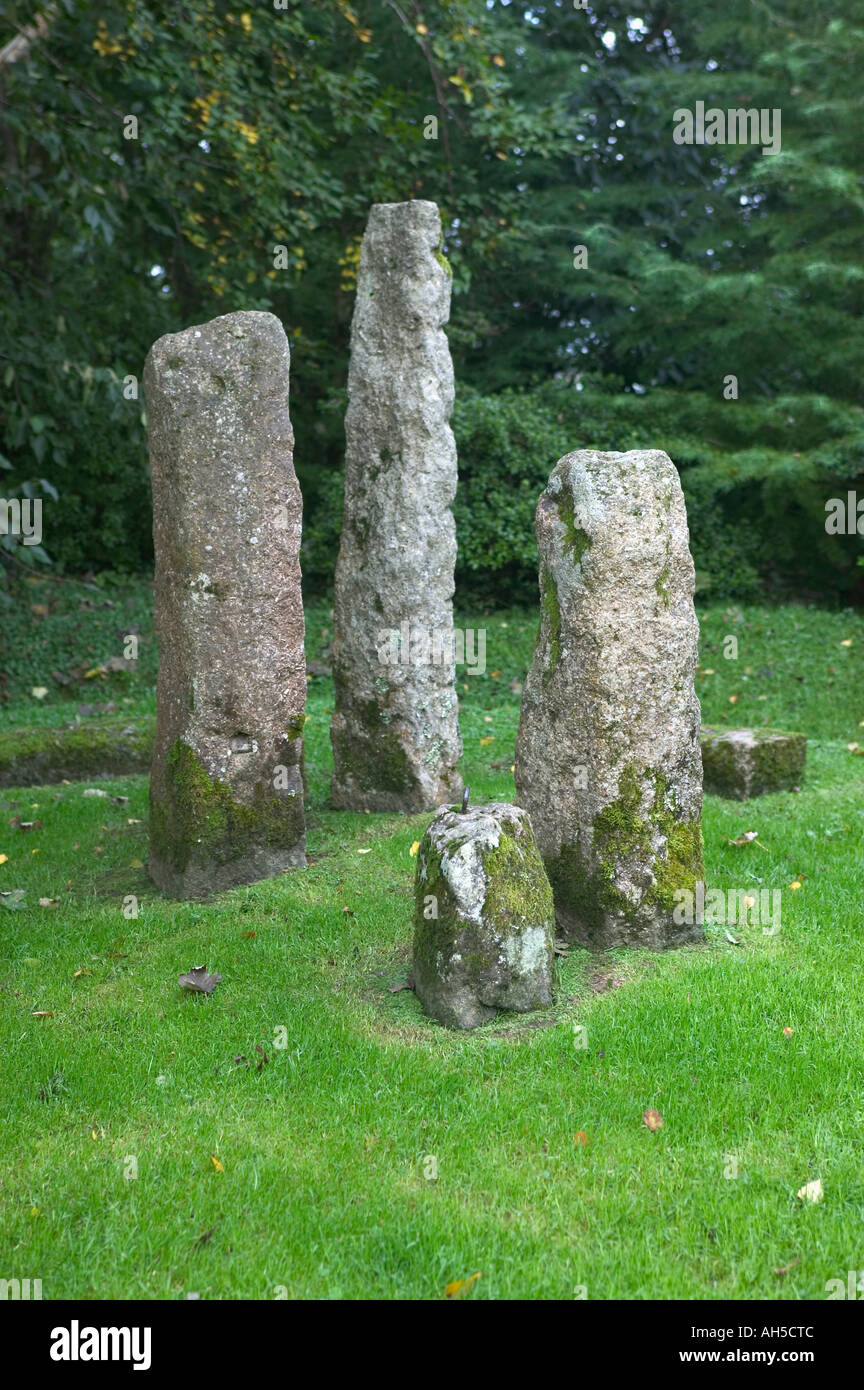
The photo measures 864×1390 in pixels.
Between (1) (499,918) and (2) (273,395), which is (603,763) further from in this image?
(2) (273,395)

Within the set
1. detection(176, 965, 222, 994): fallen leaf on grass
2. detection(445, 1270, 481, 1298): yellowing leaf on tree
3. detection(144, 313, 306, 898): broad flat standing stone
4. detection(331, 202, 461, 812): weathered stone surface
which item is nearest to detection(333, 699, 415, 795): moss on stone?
detection(331, 202, 461, 812): weathered stone surface

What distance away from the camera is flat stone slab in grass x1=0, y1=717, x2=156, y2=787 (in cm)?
961

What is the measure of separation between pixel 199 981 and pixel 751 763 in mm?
4677

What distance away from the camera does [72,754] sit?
969cm

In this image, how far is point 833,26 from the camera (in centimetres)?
1394

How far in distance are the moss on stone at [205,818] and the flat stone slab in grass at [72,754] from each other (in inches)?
121

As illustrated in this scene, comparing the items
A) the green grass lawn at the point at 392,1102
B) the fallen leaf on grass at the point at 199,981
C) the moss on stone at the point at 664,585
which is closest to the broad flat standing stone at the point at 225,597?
the green grass lawn at the point at 392,1102

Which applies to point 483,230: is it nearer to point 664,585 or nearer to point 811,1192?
point 664,585

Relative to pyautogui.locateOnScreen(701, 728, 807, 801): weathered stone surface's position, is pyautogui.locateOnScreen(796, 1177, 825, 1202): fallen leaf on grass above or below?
below

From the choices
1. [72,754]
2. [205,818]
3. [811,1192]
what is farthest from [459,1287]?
[72,754]

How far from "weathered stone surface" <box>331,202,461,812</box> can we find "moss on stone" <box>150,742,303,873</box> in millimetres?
1515

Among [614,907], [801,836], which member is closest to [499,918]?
[614,907]

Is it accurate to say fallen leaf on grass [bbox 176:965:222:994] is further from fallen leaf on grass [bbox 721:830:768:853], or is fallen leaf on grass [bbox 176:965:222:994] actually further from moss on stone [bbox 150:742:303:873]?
fallen leaf on grass [bbox 721:830:768:853]

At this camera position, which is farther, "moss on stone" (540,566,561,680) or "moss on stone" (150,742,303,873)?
"moss on stone" (150,742,303,873)
